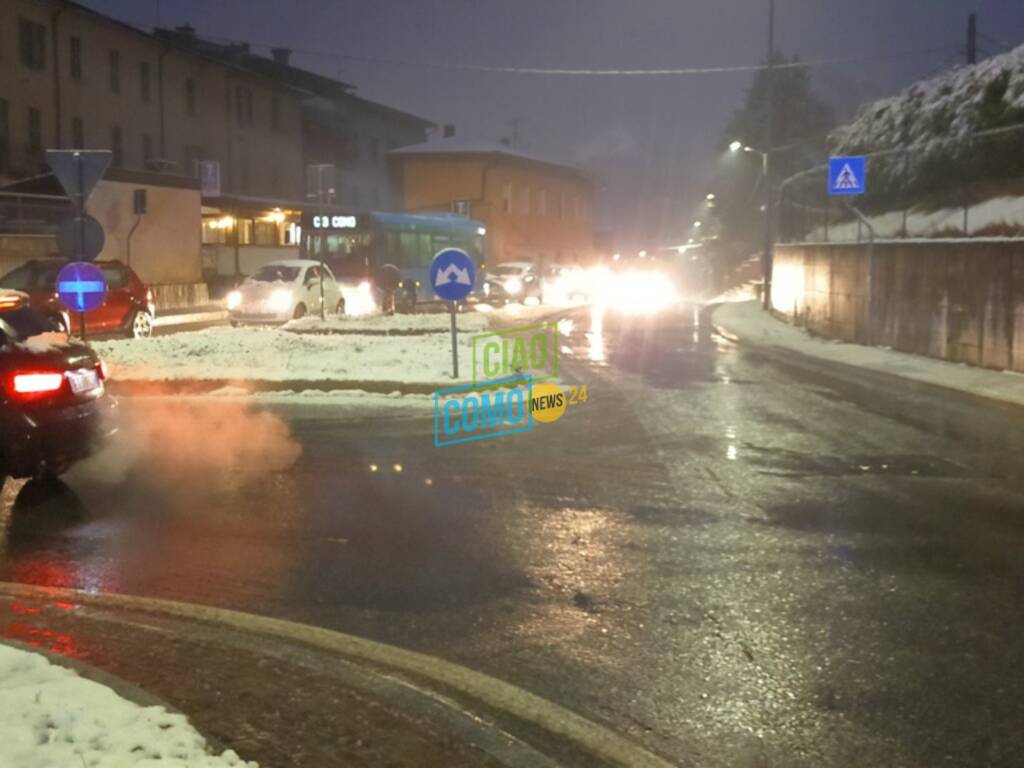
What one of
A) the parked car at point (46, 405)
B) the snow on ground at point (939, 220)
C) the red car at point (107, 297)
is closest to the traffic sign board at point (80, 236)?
the parked car at point (46, 405)

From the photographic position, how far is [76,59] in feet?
140

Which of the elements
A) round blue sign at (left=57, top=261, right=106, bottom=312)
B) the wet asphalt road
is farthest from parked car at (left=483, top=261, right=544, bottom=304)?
the wet asphalt road

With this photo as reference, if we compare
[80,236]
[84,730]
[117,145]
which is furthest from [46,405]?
[117,145]

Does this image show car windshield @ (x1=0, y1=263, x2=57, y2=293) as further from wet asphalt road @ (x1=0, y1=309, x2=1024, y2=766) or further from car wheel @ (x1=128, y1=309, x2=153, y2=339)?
wet asphalt road @ (x1=0, y1=309, x2=1024, y2=766)

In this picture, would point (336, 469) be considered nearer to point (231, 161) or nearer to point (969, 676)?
point (969, 676)

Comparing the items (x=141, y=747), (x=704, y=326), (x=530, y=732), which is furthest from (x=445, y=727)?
(x=704, y=326)

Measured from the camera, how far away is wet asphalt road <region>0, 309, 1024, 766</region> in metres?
5.21

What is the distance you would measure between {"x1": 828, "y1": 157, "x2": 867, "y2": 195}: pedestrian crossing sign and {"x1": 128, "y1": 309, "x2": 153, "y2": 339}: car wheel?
46.1 ft

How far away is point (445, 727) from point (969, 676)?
2445 millimetres

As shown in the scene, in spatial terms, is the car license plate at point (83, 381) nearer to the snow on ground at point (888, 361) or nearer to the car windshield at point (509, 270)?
the snow on ground at point (888, 361)

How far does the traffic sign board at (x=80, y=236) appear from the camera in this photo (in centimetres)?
1469

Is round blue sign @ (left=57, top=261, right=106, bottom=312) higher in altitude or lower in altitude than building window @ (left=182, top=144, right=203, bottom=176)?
lower

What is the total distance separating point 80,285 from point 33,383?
6252 mm

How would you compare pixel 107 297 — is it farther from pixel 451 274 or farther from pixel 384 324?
pixel 451 274
